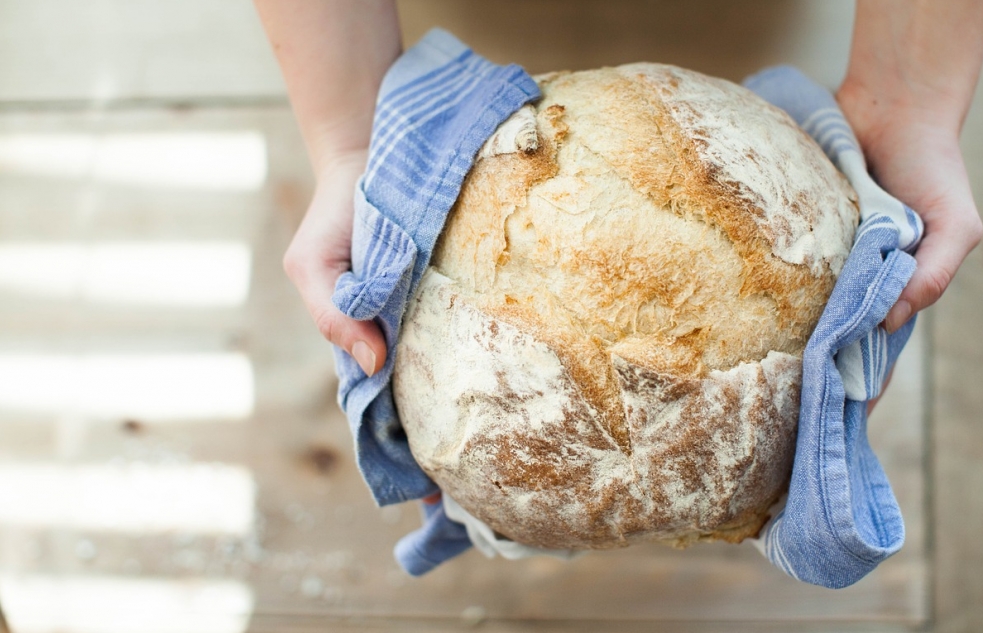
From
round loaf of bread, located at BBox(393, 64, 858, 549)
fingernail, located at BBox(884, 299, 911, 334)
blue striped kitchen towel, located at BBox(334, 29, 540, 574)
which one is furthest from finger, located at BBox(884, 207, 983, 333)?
blue striped kitchen towel, located at BBox(334, 29, 540, 574)

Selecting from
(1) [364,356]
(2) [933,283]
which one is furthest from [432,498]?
(2) [933,283]

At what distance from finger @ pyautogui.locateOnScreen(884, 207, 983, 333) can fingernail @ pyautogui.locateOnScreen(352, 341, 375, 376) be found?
2.15 ft

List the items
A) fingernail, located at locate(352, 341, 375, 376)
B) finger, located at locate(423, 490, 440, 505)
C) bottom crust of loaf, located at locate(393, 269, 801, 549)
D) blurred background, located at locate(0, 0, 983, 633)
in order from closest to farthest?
1. bottom crust of loaf, located at locate(393, 269, 801, 549)
2. fingernail, located at locate(352, 341, 375, 376)
3. finger, located at locate(423, 490, 440, 505)
4. blurred background, located at locate(0, 0, 983, 633)

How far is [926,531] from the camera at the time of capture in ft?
4.97

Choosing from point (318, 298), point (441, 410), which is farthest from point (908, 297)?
point (318, 298)

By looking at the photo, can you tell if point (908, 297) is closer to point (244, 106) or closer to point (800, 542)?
point (800, 542)

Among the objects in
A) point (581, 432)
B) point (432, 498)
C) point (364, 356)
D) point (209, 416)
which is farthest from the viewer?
point (209, 416)

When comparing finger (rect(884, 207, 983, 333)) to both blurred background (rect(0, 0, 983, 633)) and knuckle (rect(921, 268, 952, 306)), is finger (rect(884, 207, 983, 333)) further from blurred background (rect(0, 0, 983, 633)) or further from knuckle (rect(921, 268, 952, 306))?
blurred background (rect(0, 0, 983, 633))

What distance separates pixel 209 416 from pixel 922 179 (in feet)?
4.60

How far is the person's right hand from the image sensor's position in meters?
0.93

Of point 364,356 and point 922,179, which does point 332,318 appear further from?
point 922,179

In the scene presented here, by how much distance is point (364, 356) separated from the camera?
932 millimetres

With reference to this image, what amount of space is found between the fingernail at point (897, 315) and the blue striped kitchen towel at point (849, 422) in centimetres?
2

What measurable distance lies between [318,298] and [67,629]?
45.9 inches
